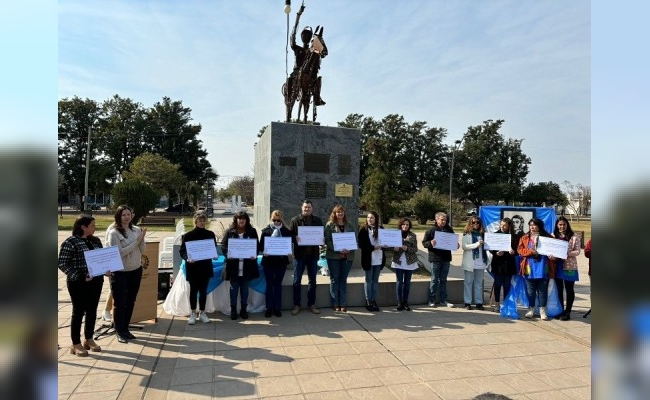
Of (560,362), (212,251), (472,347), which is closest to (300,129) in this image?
(212,251)

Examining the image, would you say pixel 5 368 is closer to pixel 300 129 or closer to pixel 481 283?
pixel 481 283

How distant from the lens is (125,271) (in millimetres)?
5410

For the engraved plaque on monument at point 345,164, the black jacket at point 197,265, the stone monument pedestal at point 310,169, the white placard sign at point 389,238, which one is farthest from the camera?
the engraved plaque on monument at point 345,164

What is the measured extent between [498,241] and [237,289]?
15.5ft

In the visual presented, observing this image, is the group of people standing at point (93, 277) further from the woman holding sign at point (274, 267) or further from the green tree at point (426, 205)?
the green tree at point (426, 205)

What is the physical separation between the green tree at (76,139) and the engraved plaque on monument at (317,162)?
5000 centimetres

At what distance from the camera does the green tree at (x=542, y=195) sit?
5225 centimetres

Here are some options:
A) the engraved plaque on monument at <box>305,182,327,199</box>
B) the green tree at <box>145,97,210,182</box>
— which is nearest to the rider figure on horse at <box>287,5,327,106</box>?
the engraved plaque on monument at <box>305,182,327,199</box>

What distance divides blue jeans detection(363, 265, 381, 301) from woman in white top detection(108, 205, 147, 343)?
3803 mm

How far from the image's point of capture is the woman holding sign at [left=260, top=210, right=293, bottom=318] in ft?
21.6

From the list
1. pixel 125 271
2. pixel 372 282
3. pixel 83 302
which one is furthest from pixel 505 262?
pixel 83 302

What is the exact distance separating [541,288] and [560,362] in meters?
2.18

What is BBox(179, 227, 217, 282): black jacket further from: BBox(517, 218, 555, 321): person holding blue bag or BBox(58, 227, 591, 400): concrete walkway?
BBox(517, 218, 555, 321): person holding blue bag

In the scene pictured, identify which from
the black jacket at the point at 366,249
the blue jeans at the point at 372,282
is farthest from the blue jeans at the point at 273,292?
the blue jeans at the point at 372,282
